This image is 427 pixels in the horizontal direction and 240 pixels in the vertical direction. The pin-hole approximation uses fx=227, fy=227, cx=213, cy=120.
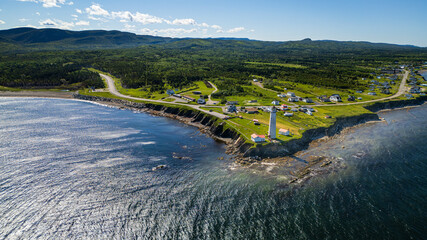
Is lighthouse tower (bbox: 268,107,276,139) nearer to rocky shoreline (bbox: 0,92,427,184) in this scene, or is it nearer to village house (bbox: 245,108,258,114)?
→ rocky shoreline (bbox: 0,92,427,184)

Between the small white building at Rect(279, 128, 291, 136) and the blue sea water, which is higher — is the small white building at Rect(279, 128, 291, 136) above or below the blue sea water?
above

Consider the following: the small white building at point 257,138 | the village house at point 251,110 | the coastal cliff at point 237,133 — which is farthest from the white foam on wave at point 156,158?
the village house at point 251,110

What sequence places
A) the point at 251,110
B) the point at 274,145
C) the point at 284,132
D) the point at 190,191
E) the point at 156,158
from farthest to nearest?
the point at 251,110, the point at 284,132, the point at 274,145, the point at 156,158, the point at 190,191

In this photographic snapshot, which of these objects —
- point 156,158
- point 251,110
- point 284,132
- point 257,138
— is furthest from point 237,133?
point 156,158

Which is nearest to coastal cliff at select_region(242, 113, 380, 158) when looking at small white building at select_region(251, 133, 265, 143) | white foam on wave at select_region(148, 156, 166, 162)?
small white building at select_region(251, 133, 265, 143)

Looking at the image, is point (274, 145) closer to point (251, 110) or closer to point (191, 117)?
point (251, 110)

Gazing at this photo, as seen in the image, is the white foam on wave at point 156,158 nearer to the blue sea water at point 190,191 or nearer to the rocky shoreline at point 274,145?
the blue sea water at point 190,191

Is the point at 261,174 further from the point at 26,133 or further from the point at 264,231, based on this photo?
the point at 26,133

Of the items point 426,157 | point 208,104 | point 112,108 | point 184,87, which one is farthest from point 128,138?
point 426,157
